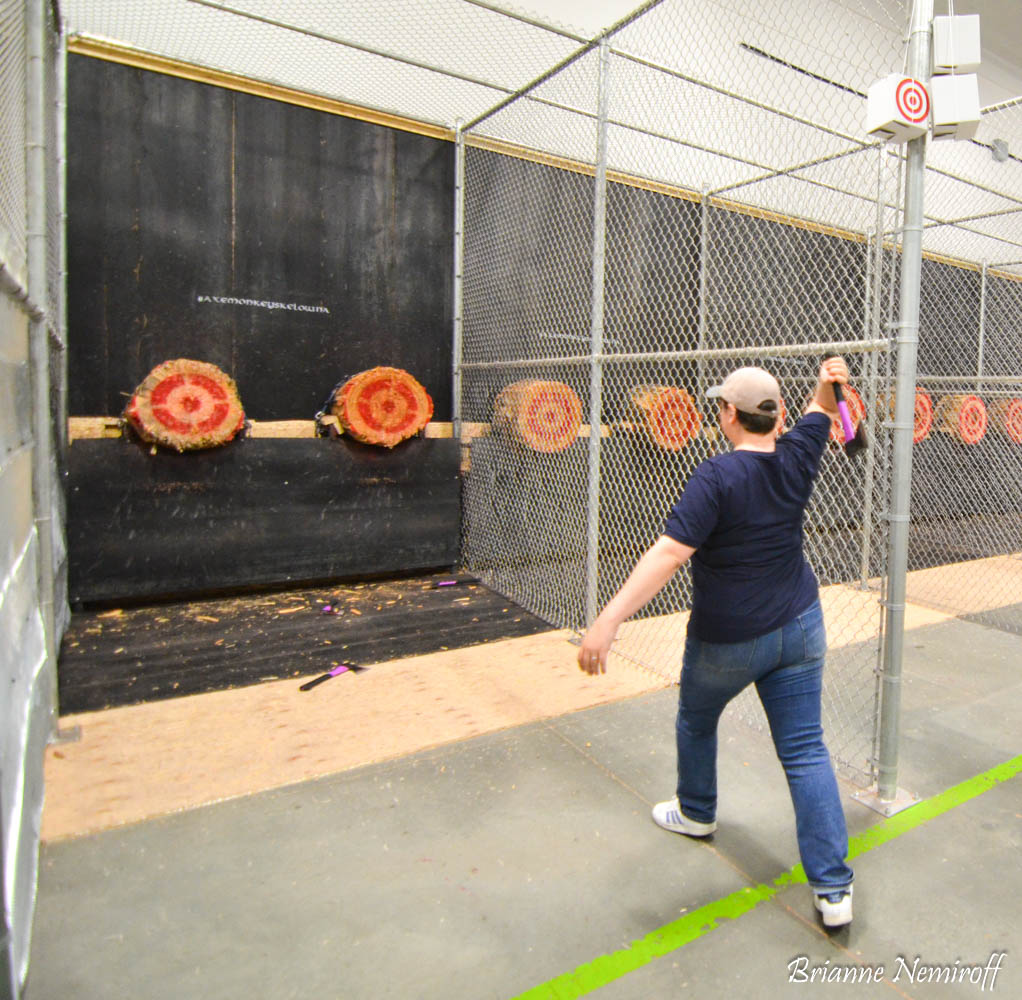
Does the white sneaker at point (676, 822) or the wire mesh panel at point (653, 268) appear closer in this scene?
the white sneaker at point (676, 822)

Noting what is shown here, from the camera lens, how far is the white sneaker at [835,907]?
176cm

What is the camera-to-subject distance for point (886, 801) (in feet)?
7.82

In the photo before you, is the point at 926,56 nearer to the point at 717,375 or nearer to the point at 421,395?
the point at 421,395

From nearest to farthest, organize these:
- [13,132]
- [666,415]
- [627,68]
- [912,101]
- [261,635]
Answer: [912,101], [13,132], [261,635], [666,415], [627,68]

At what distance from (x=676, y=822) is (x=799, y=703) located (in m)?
0.63

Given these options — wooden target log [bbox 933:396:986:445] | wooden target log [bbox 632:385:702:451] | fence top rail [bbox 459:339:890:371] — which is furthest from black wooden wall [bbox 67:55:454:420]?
wooden target log [bbox 933:396:986:445]

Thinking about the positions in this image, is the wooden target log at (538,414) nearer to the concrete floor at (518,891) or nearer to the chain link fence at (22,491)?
the concrete floor at (518,891)

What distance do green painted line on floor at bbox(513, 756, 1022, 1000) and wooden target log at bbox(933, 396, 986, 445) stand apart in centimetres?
631

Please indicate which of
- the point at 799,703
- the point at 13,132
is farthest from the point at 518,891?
the point at 13,132

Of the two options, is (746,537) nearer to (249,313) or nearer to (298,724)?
(298,724)

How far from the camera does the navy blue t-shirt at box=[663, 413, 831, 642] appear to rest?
1745mm

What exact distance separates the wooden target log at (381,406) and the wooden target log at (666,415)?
6.18ft

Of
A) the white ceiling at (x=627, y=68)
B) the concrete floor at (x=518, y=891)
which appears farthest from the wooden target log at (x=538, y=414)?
the concrete floor at (x=518, y=891)

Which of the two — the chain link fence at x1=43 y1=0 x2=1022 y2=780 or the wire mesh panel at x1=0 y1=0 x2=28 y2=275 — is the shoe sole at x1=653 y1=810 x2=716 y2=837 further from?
the wire mesh panel at x1=0 y1=0 x2=28 y2=275
